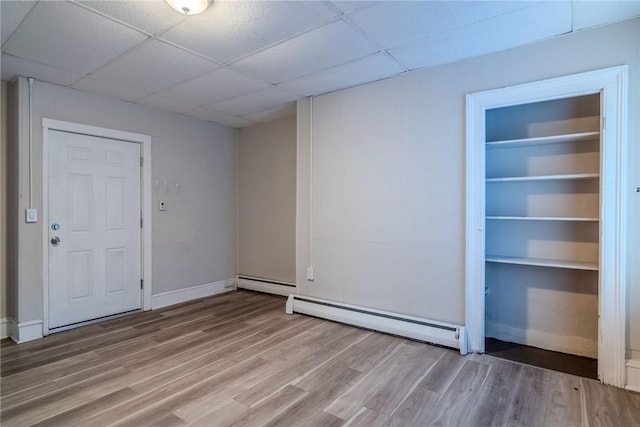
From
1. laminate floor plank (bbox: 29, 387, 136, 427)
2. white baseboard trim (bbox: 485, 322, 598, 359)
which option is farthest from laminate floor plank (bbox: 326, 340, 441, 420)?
laminate floor plank (bbox: 29, 387, 136, 427)

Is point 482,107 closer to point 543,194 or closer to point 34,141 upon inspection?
point 543,194

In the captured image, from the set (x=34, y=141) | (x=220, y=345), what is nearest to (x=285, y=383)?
(x=220, y=345)

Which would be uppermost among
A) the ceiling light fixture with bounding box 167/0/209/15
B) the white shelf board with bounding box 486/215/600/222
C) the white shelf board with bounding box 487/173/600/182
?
the ceiling light fixture with bounding box 167/0/209/15

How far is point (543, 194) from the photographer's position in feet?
9.33

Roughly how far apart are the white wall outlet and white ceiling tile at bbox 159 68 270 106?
169cm

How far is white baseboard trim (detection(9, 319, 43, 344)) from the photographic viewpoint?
301cm

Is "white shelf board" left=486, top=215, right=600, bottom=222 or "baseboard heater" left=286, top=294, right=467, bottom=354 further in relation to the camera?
"baseboard heater" left=286, top=294, right=467, bottom=354

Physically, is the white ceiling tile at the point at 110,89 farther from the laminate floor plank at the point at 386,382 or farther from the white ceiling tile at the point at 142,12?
the laminate floor plank at the point at 386,382

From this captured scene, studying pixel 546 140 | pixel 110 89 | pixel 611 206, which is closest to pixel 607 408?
pixel 611 206

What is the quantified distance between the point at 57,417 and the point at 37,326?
170cm

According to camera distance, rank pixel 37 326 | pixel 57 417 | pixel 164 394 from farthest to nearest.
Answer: pixel 37 326 → pixel 164 394 → pixel 57 417

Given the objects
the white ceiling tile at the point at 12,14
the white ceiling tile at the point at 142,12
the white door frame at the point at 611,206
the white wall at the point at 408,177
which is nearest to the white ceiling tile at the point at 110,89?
the white ceiling tile at the point at 12,14

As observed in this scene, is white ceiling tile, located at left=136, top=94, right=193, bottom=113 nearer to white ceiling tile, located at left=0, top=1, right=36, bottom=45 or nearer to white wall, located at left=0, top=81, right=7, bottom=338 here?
white wall, located at left=0, top=81, right=7, bottom=338

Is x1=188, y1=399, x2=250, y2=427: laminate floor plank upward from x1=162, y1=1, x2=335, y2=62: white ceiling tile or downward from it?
downward
